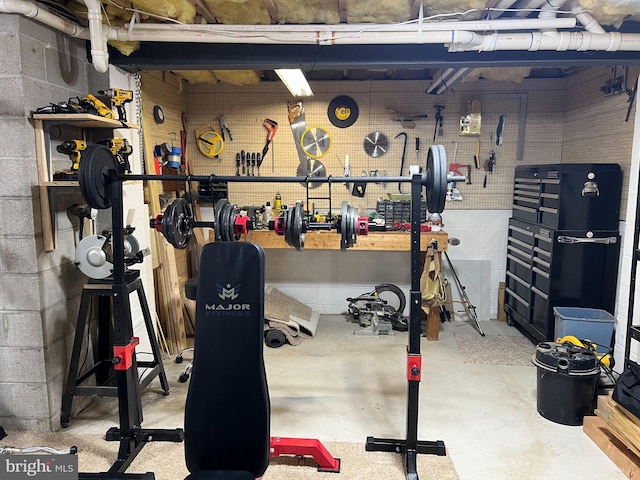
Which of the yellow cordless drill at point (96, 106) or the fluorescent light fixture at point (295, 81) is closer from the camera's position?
the yellow cordless drill at point (96, 106)

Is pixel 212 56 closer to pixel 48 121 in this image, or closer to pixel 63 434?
pixel 48 121

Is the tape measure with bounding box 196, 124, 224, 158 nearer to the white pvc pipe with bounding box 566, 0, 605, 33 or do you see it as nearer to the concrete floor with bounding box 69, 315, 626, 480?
the concrete floor with bounding box 69, 315, 626, 480

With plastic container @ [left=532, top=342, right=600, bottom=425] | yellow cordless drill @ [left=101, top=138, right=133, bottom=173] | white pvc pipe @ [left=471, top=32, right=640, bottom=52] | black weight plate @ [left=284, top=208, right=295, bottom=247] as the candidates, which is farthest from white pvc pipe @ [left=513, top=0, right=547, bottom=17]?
yellow cordless drill @ [left=101, top=138, right=133, bottom=173]

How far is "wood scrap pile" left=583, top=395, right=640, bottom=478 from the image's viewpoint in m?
2.26

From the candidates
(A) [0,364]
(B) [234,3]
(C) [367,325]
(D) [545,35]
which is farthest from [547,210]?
(A) [0,364]

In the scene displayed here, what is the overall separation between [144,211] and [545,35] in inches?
120

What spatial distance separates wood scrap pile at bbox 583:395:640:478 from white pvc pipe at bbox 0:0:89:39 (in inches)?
150

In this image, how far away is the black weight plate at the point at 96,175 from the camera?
2.15 m

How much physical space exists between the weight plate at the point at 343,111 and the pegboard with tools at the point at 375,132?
0.05 feet

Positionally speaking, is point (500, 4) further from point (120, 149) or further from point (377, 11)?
point (120, 149)

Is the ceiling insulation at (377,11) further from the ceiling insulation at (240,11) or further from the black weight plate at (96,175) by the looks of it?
the black weight plate at (96,175)

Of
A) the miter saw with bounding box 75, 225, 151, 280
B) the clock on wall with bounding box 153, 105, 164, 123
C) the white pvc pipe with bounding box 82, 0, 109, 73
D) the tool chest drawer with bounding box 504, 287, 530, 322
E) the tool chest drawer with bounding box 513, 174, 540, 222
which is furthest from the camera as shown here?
the tool chest drawer with bounding box 504, 287, 530, 322

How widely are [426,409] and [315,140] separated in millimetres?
2893

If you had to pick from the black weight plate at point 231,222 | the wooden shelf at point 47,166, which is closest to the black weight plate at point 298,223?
the black weight plate at point 231,222
